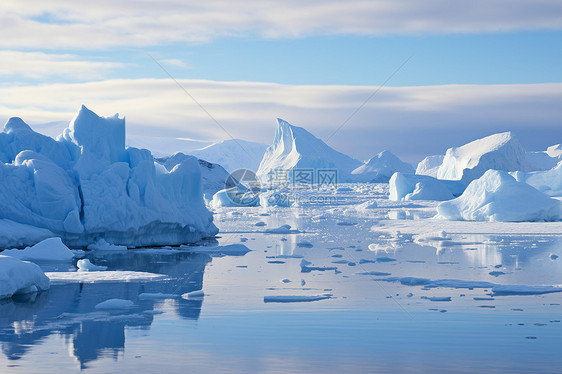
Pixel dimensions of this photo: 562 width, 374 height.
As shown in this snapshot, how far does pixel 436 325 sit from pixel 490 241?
1125 centimetres

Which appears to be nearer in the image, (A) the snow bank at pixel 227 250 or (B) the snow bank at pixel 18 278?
(B) the snow bank at pixel 18 278

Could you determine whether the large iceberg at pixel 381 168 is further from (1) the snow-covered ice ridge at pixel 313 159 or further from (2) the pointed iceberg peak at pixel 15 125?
(2) the pointed iceberg peak at pixel 15 125

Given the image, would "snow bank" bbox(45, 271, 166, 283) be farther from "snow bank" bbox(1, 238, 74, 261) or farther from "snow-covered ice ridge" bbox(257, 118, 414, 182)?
"snow-covered ice ridge" bbox(257, 118, 414, 182)

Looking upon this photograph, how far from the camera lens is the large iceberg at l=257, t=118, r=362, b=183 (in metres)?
71.7

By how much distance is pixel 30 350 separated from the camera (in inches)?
254

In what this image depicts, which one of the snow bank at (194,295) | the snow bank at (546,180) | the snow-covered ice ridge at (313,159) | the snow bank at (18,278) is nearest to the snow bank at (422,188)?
the snow bank at (546,180)

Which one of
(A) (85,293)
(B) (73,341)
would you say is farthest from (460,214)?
(B) (73,341)

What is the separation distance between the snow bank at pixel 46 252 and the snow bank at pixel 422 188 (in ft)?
100

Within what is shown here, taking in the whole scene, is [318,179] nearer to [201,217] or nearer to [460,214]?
[460,214]

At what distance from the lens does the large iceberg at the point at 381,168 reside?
81188mm

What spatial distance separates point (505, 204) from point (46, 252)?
16.3 metres

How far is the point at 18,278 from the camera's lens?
931cm

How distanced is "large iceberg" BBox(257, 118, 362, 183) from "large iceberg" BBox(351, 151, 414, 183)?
165 centimetres

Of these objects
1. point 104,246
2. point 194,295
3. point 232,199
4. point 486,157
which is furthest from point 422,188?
point 194,295
